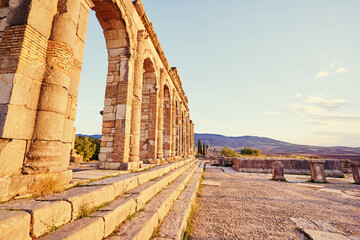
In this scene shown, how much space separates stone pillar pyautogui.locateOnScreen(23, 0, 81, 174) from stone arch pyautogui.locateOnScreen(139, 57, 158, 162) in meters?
5.46

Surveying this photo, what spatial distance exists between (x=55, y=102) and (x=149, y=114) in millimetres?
6317

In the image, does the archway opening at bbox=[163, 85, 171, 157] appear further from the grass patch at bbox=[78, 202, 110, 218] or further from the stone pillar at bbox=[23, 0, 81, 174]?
the grass patch at bbox=[78, 202, 110, 218]

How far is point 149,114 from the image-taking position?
888cm

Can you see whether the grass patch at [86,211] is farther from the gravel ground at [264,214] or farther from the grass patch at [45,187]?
the gravel ground at [264,214]

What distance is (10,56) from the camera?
2.29 m

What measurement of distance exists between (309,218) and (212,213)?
6.21 feet

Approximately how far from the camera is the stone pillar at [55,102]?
237cm

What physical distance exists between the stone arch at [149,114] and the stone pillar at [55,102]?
5.46 metres

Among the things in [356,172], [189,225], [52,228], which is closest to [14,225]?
[52,228]

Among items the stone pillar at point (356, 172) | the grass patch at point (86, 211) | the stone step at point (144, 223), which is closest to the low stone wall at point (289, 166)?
the stone pillar at point (356, 172)

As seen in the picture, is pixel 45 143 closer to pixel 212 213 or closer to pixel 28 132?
pixel 28 132

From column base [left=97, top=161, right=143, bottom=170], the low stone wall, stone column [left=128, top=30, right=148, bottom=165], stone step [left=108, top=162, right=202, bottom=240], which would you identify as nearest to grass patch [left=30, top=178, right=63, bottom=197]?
stone step [left=108, top=162, right=202, bottom=240]

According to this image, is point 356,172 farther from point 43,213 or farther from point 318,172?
point 43,213


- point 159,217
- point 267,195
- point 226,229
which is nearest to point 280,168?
point 267,195
